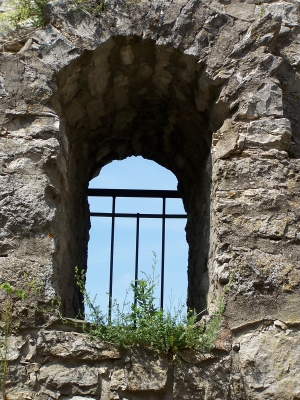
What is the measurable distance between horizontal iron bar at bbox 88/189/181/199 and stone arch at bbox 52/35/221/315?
74 cm

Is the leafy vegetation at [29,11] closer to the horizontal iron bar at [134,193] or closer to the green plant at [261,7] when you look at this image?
the green plant at [261,7]

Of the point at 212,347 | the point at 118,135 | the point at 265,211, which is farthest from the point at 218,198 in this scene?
the point at 118,135

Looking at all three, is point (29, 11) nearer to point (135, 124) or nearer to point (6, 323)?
point (135, 124)

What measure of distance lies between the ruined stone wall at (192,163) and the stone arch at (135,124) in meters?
0.01

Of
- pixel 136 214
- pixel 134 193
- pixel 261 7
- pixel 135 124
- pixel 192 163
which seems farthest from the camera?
pixel 134 193

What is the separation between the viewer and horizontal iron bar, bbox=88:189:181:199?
626 centimetres

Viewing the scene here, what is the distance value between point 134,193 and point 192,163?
1.36 m

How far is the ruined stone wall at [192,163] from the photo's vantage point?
11.6 feet

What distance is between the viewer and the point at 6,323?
352 cm

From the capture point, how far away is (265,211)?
3873mm

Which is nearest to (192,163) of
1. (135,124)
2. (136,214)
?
(135,124)

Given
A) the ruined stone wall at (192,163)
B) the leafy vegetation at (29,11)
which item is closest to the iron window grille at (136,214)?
the ruined stone wall at (192,163)

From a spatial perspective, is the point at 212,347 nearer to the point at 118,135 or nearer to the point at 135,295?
the point at 135,295

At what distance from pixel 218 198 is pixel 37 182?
1101mm
